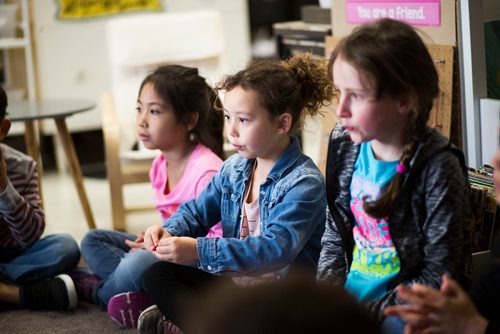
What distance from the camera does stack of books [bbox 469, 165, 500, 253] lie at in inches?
70.2

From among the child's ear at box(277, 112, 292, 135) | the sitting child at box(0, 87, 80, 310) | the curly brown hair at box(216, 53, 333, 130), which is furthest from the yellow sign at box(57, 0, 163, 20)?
the child's ear at box(277, 112, 292, 135)

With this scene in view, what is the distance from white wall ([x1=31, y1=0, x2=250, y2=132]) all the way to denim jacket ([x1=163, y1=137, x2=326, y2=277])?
248 centimetres

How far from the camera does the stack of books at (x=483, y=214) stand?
5.85ft

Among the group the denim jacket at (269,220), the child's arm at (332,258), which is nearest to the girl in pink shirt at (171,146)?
the denim jacket at (269,220)

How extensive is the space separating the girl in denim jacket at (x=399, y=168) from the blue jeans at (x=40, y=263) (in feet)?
3.38

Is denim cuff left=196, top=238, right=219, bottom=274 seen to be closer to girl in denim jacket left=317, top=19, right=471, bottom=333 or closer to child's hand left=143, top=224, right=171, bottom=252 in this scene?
child's hand left=143, top=224, right=171, bottom=252

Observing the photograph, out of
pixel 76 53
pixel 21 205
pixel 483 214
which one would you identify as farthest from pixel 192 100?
pixel 76 53

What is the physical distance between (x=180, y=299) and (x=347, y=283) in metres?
0.36

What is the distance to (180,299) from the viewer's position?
1754 millimetres

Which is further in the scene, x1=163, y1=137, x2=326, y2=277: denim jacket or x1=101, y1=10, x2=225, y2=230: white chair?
x1=101, y1=10, x2=225, y2=230: white chair

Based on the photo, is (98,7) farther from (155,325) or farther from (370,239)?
(370,239)

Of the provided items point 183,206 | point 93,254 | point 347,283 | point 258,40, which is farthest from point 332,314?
point 258,40

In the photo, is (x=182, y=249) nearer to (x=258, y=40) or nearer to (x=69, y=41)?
(x=69, y=41)

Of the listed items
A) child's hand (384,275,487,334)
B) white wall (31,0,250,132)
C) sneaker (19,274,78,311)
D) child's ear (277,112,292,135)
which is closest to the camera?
child's hand (384,275,487,334)
